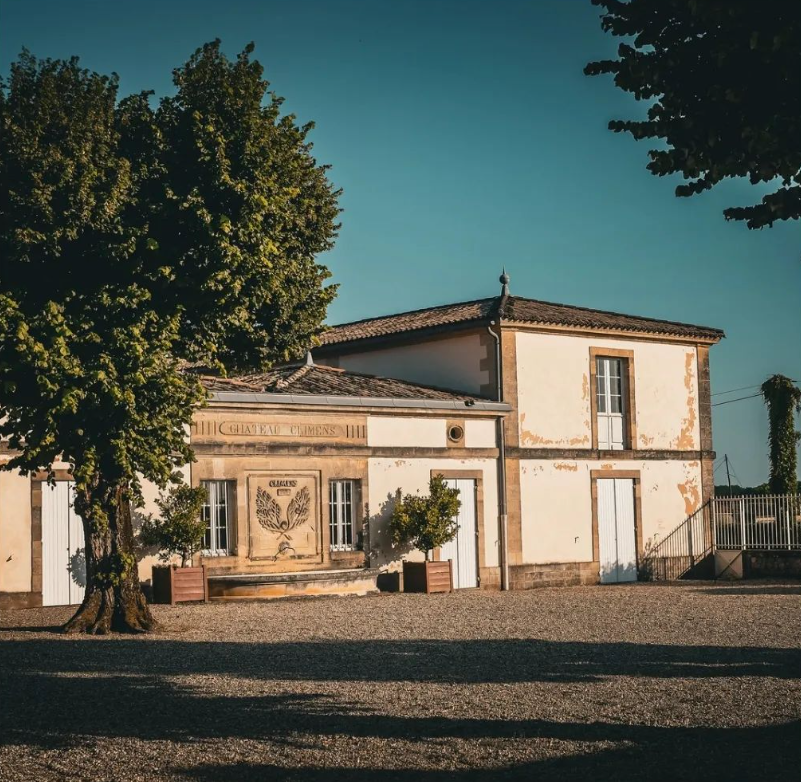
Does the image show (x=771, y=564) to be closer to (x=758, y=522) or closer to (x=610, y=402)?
(x=758, y=522)

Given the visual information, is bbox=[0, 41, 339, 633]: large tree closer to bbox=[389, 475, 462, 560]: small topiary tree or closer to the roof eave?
the roof eave

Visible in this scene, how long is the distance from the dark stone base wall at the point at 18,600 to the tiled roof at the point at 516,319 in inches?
321

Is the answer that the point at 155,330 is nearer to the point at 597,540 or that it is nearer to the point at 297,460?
the point at 297,460

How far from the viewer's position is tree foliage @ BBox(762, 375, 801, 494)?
27594mm

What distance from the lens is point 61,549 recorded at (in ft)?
56.7

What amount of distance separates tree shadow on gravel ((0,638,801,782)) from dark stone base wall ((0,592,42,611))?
4.04 metres

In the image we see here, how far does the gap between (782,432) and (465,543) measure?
10326 millimetres

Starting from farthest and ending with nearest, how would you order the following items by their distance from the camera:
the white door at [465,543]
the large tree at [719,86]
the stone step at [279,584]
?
the white door at [465,543] → the stone step at [279,584] → the large tree at [719,86]

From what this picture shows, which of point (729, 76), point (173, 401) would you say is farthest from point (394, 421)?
point (729, 76)

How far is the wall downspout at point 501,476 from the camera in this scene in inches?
846

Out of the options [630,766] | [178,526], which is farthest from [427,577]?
[630,766]

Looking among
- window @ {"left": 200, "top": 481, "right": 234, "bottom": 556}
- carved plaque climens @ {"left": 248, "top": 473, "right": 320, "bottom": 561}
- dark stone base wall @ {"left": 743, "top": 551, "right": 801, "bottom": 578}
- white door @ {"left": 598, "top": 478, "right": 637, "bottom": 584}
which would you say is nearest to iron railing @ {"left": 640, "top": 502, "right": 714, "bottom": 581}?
A: white door @ {"left": 598, "top": 478, "right": 637, "bottom": 584}

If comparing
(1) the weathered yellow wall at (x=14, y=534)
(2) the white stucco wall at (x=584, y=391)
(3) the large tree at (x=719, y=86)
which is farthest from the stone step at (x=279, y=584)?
(3) the large tree at (x=719, y=86)

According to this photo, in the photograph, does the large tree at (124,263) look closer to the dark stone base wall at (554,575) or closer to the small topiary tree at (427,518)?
the small topiary tree at (427,518)
